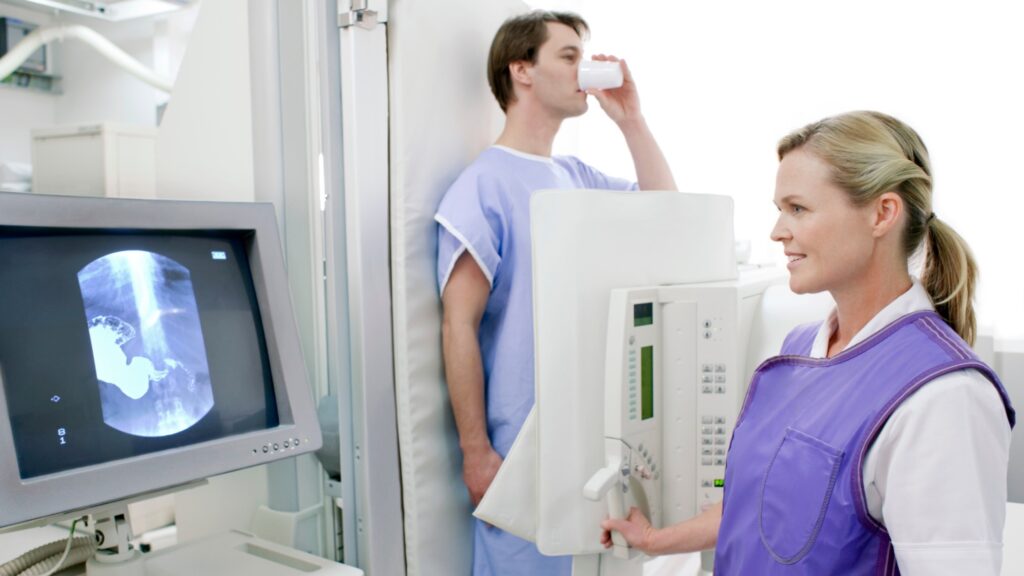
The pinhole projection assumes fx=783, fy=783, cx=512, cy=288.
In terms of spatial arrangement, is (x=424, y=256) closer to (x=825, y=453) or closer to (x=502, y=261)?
(x=502, y=261)

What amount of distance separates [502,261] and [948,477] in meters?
0.92

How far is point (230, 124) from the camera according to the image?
131 cm

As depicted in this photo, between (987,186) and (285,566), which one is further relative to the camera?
(987,186)

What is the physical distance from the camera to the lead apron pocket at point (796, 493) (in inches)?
36.2

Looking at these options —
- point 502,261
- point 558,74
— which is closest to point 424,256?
point 502,261

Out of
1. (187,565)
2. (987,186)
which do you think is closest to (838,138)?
(187,565)

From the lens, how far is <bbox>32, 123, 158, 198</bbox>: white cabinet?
112cm

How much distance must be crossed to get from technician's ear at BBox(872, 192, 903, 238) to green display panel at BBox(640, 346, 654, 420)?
39 centimetres

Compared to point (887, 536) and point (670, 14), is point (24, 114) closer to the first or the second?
point (887, 536)

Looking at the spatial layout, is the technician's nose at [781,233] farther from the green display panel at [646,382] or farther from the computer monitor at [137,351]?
the computer monitor at [137,351]

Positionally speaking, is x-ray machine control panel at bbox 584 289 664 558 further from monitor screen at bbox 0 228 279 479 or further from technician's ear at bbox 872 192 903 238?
monitor screen at bbox 0 228 279 479

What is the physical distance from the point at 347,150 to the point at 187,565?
689mm

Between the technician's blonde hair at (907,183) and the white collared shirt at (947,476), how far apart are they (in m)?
0.18

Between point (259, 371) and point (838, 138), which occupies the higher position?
point (838, 138)
